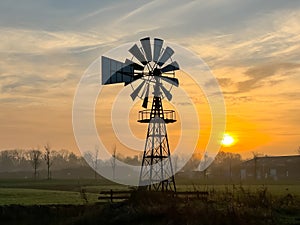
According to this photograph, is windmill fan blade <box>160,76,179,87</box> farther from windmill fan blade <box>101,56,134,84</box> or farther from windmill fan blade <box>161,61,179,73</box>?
windmill fan blade <box>101,56,134,84</box>

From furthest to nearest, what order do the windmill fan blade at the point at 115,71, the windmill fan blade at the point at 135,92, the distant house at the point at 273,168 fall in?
the distant house at the point at 273,168
the windmill fan blade at the point at 135,92
the windmill fan blade at the point at 115,71

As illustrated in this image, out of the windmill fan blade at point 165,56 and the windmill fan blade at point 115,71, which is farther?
the windmill fan blade at point 165,56

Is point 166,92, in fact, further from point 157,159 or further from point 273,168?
point 273,168

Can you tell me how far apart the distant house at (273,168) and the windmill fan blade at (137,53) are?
11474 centimetres

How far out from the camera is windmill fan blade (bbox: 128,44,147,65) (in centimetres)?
4297

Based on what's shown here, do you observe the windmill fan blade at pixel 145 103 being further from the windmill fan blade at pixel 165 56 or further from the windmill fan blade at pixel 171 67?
the windmill fan blade at pixel 165 56

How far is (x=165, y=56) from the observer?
44000 mm

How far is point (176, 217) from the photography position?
2519 cm

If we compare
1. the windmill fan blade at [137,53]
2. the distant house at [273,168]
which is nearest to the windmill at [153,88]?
the windmill fan blade at [137,53]

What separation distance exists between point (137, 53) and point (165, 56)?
8.35 feet

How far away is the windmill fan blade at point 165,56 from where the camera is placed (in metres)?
43.4

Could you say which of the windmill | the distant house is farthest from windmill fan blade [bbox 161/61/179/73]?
the distant house

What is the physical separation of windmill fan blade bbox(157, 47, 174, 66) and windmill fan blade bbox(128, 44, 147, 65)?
4.44ft

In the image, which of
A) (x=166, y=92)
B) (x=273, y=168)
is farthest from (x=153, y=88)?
(x=273, y=168)
